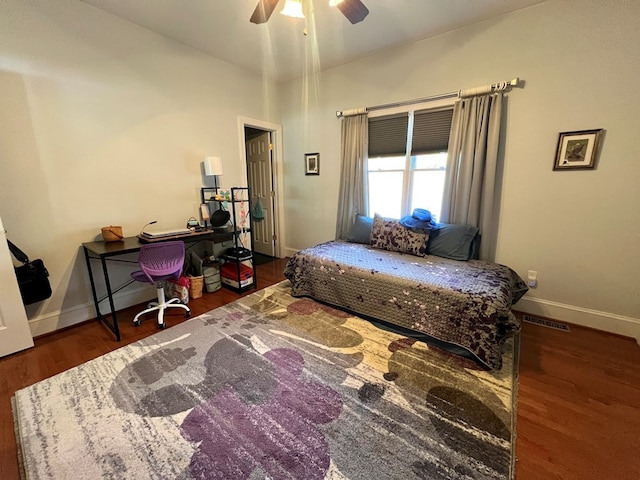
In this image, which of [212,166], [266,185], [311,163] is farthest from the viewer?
[266,185]

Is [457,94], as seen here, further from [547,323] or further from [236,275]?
[236,275]

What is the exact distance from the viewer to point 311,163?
385 centimetres

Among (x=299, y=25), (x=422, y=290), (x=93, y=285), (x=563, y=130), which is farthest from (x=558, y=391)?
(x=93, y=285)

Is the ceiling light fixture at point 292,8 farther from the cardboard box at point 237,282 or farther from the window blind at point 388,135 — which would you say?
the cardboard box at point 237,282

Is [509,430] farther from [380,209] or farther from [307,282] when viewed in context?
[380,209]

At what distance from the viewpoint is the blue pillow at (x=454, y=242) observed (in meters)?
2.58

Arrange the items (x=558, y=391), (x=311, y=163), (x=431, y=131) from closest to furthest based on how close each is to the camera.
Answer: (x=558, y=391) < (x=431, y=131) < (x=311, y=163)

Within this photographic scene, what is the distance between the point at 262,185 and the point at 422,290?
3167 mm

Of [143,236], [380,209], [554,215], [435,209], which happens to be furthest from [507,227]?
[143,236]

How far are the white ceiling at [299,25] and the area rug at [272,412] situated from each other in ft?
9.29

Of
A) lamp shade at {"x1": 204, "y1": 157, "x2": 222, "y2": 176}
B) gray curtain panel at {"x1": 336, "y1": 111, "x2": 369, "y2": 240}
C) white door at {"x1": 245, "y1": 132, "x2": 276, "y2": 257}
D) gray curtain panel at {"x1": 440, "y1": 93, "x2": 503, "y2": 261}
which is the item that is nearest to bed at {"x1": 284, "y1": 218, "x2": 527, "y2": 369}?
gray curtain panel at {"x1": 440, "y1": 93, "x2": 503, "y2": 261}

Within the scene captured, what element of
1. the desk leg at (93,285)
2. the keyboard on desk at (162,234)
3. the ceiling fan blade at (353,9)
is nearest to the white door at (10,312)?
the desk leg at (93,285)

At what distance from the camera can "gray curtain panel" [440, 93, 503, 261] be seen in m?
2.46

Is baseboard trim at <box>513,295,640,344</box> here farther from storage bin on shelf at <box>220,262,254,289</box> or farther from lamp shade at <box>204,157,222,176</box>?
lamp shade at <box>204,157,222,176</box>
